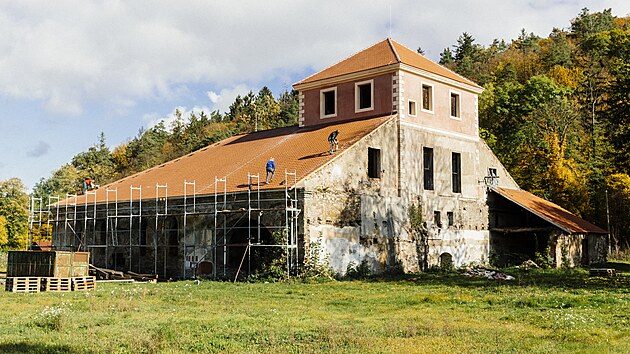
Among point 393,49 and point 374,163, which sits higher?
point 393,49

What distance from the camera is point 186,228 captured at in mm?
33719

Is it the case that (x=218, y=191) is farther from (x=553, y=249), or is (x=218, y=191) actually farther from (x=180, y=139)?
(x=180, y=139)

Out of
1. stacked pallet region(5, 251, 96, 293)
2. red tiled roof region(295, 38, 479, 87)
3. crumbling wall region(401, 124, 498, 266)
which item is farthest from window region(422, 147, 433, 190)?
stacked pallet region(5, 251, 96, 293)

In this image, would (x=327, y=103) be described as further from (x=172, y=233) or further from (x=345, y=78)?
(x=172, y=233)

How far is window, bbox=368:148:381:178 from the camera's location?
33469 millimetres

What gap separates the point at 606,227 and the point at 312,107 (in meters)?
24.8

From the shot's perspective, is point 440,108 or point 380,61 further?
point 440,108

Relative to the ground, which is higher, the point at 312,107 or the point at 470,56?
the point at 470,56

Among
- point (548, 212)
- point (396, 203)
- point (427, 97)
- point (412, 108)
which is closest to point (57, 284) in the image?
point (396, 203)

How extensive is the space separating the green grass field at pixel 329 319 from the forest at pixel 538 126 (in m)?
17.8

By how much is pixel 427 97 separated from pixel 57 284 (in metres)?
20.5

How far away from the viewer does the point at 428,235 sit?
35938 mm

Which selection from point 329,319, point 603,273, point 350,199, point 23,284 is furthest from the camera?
point 350,199

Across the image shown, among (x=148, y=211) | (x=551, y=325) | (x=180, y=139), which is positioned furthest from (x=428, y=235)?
(x=180, y=139)
